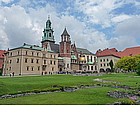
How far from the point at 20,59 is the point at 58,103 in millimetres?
2074

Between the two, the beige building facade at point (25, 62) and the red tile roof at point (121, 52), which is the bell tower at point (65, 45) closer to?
the beige building facade at point (25, 62)

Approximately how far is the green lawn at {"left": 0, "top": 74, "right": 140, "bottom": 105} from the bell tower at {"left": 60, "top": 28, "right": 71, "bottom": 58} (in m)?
1.22

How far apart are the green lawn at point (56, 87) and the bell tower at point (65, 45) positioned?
1225 mm

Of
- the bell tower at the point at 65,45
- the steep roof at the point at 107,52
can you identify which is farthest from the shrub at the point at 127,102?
the bell tower at the point at 65,45

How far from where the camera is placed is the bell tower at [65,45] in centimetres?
634

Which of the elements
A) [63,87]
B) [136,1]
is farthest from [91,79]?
[136,1]

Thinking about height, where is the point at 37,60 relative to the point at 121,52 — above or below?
below

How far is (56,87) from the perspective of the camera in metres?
5.48

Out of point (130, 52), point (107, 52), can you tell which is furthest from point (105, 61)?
point (130, 52)

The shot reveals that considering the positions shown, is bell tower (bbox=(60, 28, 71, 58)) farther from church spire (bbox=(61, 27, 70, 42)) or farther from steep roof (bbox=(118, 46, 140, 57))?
steep roof (bbox=(118, 46, 140, 57))

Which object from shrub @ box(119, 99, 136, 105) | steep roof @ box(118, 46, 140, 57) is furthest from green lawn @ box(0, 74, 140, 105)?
steep roof @ box(118, 46, 140, 57)

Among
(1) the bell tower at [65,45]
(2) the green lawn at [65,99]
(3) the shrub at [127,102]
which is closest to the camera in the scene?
(2) the green lawn at [65,99]

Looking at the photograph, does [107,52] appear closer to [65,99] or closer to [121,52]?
[121,52]

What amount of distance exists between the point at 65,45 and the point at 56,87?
9.96 ft
